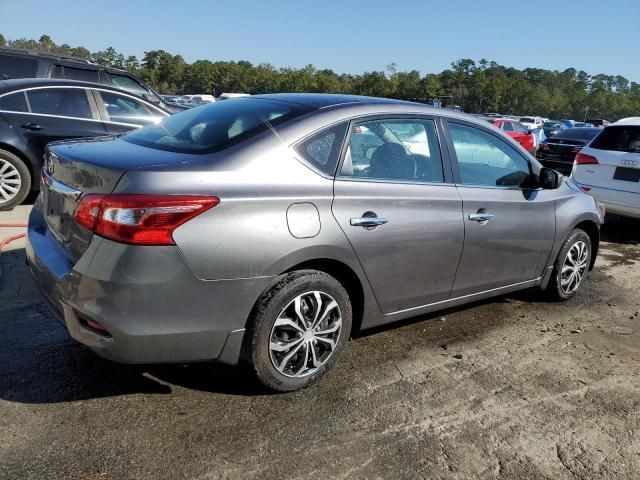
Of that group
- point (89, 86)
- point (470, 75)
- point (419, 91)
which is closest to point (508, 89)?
point (470, 75)

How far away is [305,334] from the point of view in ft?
9.67

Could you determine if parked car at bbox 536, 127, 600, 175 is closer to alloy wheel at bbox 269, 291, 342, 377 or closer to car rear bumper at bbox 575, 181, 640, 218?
car rear bumper at bbox 575, 181, 640, 218

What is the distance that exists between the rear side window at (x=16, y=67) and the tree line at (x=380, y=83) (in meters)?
77.3

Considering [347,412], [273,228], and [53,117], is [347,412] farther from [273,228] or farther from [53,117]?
[53,117]

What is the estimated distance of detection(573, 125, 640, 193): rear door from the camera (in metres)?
7.09

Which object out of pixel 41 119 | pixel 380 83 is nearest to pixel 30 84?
pixel 41 119

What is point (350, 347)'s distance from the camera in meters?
3.65

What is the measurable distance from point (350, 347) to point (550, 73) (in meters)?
159

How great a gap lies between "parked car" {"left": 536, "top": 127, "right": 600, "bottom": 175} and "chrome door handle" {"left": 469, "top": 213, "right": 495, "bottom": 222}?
38.5 feet

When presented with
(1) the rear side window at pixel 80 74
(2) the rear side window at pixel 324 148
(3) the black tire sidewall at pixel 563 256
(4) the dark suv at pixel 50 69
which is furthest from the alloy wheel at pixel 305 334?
(1) the rear side window at pixel 80 74

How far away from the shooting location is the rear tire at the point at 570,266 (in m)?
4.60

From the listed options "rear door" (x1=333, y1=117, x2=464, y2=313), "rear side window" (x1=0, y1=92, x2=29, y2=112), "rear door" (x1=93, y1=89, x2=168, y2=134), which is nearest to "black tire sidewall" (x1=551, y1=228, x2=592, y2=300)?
"rear door" (x1=333, y1=117, x2=464, y2=313)

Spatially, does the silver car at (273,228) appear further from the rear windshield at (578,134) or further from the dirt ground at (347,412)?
the rear windshield at (578,134)

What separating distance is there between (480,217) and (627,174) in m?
4.65
